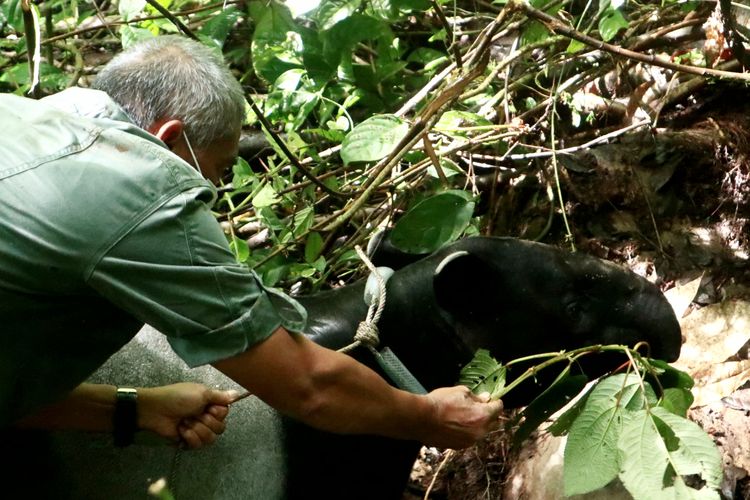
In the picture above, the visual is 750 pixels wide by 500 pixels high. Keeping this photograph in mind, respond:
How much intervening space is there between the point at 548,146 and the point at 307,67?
1.57m

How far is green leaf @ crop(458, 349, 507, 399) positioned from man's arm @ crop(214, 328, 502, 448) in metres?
0.15

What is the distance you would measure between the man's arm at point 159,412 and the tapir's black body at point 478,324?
2.07 ft

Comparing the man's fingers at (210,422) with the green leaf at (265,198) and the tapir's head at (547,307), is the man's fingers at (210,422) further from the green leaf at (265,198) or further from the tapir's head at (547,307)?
the green leaf at (265,198)

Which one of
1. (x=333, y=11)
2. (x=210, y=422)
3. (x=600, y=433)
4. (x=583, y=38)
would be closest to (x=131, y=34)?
(x=333, y=11)

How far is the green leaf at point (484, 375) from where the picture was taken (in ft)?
11.4

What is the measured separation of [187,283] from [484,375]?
1.36 m

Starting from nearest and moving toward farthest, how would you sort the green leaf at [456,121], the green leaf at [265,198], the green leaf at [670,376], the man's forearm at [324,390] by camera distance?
the man's forearm at [324,390] < the green leaf at [670,376] < the green leaf at [456,121] < the green leaf at [265,198]

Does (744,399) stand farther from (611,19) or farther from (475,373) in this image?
(611,19)

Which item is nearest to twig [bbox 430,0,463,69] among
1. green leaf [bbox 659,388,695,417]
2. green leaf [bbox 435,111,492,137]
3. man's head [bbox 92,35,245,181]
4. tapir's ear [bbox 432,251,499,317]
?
green leaf [bbox 435,111,492,137]

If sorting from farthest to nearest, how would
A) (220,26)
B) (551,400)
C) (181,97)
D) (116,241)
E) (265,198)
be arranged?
1. (265,198)
2. (220,26)
3. (551,400)
4. (181,97)
5. (116,241)

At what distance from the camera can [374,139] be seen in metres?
4.01

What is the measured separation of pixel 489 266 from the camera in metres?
3.98

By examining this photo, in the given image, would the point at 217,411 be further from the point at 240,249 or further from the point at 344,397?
the point at 240,249

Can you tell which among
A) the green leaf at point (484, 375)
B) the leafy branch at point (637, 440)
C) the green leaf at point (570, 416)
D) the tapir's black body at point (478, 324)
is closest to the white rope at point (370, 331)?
the tapir's black body at point (478, 324)
